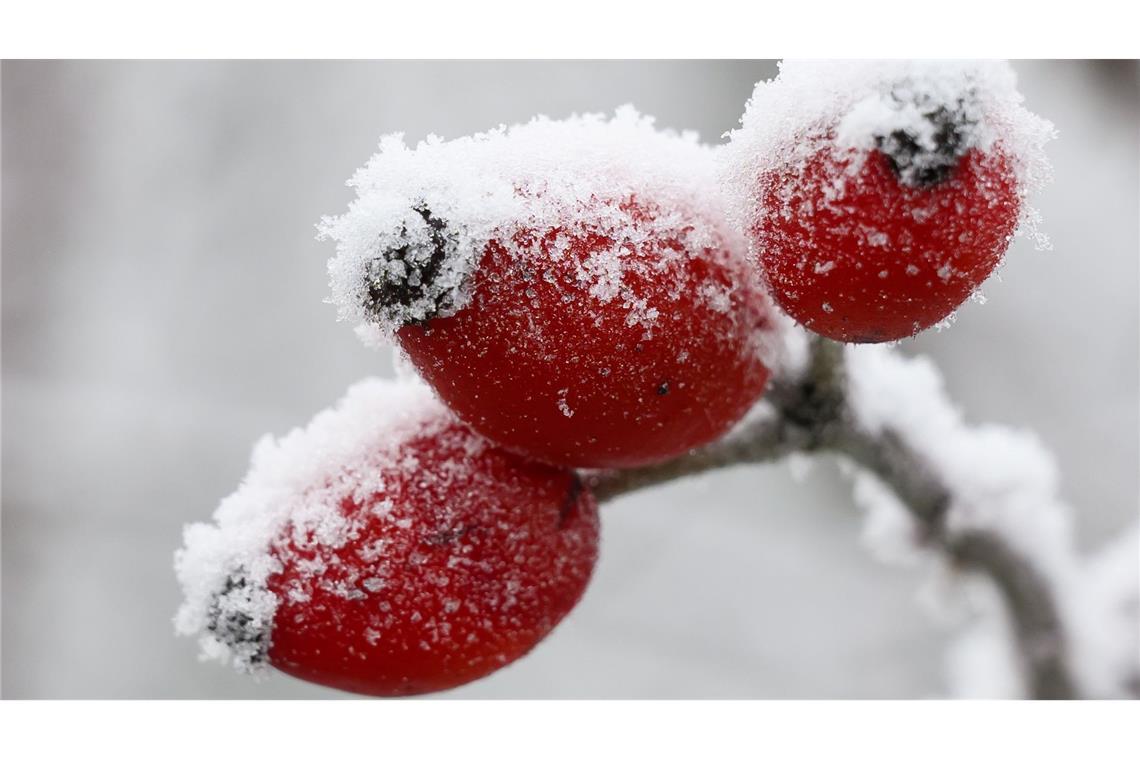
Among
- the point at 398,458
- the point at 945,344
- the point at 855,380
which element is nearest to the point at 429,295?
the point at 398,458

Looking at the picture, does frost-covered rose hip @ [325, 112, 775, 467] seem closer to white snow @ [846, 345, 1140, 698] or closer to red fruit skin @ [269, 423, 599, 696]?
red fruit skin @ [269, 423, 599, 696]

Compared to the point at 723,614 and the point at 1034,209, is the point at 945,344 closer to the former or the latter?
the point at 723,614

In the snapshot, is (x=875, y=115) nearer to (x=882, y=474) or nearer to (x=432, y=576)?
(x=432, y=576)

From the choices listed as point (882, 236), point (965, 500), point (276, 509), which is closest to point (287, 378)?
point (965, 500)

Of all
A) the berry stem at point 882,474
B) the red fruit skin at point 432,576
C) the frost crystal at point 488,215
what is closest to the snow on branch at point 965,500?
the berry stem at point 882,474

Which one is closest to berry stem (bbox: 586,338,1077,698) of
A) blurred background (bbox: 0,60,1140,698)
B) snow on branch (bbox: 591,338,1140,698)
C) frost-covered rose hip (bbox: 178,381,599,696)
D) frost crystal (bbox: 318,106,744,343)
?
snow on branch (bbox: 591,338,1140,698)

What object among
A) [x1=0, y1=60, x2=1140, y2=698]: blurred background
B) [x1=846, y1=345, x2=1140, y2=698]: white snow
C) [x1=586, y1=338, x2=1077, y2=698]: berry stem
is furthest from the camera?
[x1=0, y1=60, x2=1140, y2=698]: blurred background

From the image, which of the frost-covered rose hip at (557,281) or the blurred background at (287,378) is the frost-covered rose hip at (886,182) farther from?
the blurred background at (287,378)
